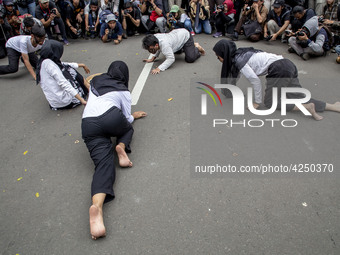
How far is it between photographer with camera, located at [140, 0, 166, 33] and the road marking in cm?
229

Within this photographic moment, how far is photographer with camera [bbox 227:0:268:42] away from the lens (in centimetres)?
637

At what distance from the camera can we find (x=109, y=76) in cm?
341

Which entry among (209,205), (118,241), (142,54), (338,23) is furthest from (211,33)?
(118,241)

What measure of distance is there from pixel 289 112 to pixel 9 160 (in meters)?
3.80

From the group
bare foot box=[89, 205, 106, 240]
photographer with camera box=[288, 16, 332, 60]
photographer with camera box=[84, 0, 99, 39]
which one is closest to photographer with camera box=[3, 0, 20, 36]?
photographer with camera box=[84, 0, 99, 39]

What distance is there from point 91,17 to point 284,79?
20.8ft

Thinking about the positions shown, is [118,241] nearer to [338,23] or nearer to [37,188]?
[37,188]

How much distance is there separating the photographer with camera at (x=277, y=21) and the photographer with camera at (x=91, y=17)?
4.78m

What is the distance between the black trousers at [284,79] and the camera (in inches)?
138

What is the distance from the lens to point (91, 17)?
7.77 meters

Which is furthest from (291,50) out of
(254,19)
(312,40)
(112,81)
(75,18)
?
(75,18)

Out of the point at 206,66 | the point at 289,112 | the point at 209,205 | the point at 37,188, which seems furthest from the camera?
the point at 206,66

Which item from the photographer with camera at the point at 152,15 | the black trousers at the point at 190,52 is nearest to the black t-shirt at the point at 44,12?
the photographer with camera at the point at 152,15

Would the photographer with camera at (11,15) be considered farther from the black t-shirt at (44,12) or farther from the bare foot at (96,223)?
the bare foot at (96,223)
